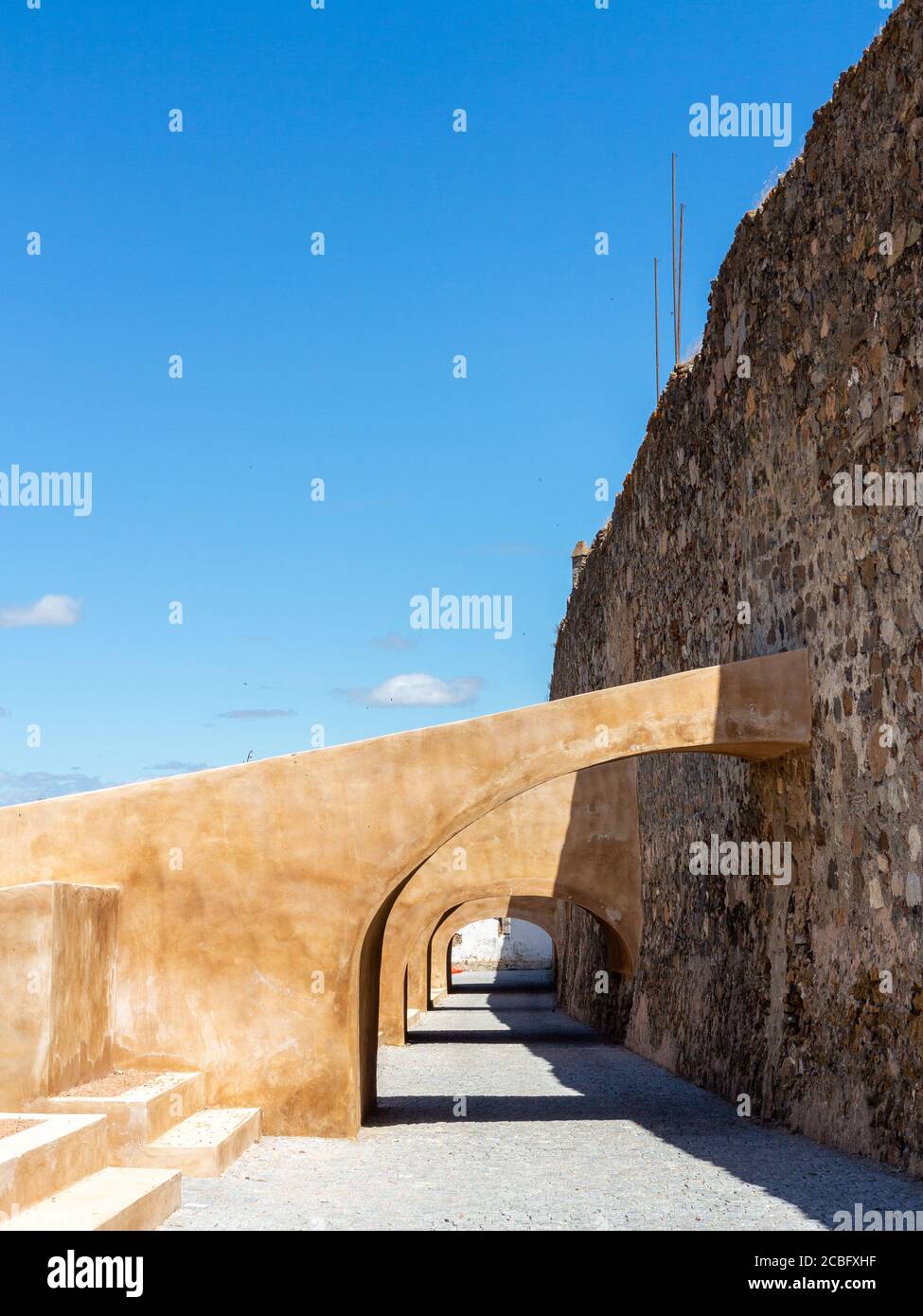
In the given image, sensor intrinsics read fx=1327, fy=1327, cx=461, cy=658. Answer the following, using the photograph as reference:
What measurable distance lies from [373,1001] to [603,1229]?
191 inches

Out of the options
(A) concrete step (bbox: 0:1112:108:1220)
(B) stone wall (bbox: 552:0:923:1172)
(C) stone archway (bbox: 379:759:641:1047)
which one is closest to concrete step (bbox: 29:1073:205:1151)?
(A) concrete step (bbox: 0:1112:108:1220)

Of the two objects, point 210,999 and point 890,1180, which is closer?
point 890,1180

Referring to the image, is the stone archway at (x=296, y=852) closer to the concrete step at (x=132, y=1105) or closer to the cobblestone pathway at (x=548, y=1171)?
the concrete step at (x=132, y=1105)

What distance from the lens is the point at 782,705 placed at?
31.6 ft

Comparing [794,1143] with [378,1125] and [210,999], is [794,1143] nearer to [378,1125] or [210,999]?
[378,1125]

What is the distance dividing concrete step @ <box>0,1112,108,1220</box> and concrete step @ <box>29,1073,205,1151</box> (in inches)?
36.6

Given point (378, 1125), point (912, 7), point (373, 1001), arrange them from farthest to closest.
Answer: point (373, 1001) → point (378, 1125) → point (912, 7)

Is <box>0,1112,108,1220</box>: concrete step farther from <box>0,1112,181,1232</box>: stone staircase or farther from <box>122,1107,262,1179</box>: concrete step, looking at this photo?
<box>122,1107,262,1179</box>: concrete step

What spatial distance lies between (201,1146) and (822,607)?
17.8 ft

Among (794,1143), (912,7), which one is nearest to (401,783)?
(794,1143)

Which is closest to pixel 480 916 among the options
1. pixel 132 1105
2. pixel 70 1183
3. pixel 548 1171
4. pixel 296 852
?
pixel 296 852

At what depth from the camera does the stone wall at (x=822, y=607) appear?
26.2 feet

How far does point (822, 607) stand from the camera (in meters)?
9.38
